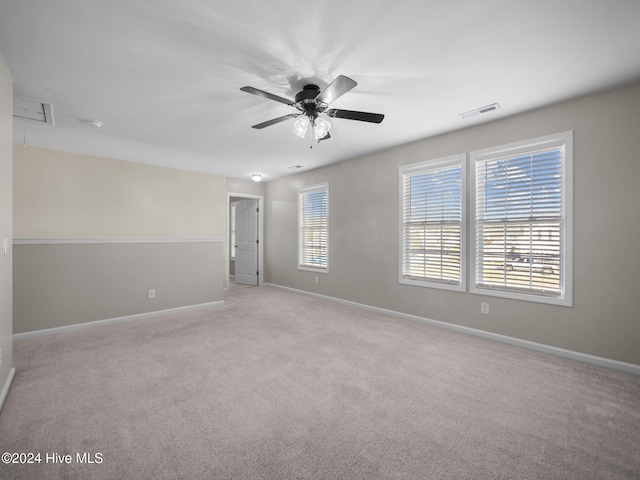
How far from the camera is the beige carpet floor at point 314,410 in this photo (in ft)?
5.19

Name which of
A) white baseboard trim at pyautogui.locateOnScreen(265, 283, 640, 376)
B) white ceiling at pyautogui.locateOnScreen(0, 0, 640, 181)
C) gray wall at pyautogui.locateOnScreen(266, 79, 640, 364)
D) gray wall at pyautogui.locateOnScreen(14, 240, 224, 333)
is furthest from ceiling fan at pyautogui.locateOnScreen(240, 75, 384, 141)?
gray wall at pyautogui.locateOnScreen(14, 240, 224, 333)

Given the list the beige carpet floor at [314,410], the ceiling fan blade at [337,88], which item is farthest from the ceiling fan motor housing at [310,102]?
the beige carpet floor at [314,410]

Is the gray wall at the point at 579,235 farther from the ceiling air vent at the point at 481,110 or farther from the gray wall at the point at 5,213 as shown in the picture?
the gray wall at the point at 5,213

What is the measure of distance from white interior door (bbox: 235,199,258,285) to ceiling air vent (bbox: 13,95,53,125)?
13.7 ft

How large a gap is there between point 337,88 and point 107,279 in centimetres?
403

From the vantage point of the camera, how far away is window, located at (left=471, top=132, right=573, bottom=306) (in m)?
3.00

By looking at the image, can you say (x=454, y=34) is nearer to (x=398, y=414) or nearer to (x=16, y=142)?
(x=398, y=414)

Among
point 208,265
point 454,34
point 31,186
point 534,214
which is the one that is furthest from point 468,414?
point 31,186

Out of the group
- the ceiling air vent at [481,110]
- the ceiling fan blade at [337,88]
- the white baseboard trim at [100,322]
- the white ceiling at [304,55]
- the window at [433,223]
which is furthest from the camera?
the window at [433,223]

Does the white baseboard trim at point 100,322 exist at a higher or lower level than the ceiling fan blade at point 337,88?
lower

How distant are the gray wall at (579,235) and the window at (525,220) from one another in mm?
93

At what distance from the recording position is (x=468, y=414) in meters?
2.03

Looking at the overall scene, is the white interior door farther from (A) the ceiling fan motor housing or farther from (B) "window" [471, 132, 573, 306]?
(B) "window" [471, 132, 573, 306]

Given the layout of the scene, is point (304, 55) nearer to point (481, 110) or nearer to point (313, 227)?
point (481, 110)
